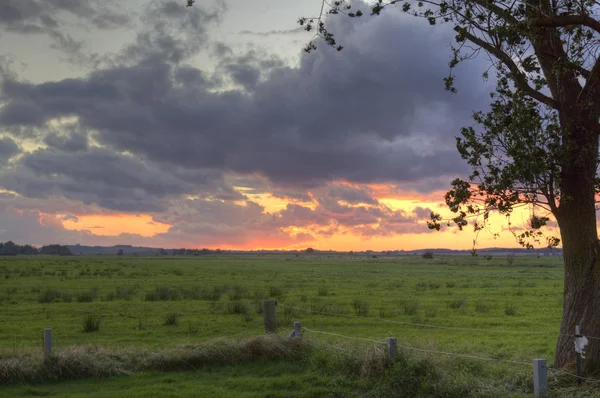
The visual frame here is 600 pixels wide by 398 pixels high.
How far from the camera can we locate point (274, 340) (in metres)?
14.4

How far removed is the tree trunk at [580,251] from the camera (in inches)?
465

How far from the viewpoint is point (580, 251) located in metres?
12.1

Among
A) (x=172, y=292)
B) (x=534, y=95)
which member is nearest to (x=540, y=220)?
(x=534, y=95)

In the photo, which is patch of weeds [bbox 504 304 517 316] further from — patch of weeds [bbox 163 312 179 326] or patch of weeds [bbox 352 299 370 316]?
patch of weeds [bbox 163 312 179 326]

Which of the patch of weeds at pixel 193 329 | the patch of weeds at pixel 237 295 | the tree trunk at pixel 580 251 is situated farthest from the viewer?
the patch of weeds at pixel 237 295

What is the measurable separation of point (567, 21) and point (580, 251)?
480 cm

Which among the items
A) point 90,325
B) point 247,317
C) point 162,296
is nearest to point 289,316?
point 247,317

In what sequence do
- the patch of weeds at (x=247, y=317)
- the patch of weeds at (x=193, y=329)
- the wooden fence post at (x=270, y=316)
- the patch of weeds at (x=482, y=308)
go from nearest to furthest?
1. the wooden fence post at (x=270, y=316)
2. the patch of weeds at (x=193, y=329)
3. the patch of weeds at (x=247, y=317)
4. the patch of weeds at (x=482, y=308)

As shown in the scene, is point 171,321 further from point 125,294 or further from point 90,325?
point 125,294

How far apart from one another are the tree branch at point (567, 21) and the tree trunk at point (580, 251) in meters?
2.21

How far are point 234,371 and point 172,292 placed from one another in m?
23.3

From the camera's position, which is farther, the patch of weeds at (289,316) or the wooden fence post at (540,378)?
the patch of weeds at (289,316)

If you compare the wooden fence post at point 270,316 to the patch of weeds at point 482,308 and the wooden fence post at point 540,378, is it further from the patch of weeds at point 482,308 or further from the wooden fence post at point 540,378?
the patch of weeds at point 482,308

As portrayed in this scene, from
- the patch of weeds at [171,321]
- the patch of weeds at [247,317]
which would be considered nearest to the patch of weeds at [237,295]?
the patch of weeds at [247,317]
